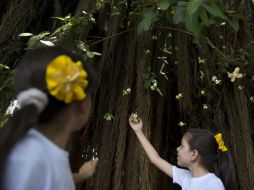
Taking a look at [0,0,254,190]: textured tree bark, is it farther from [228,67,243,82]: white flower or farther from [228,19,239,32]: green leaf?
[228,19,239,32]: green leaf

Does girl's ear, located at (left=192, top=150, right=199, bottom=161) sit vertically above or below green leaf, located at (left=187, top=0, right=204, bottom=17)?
below

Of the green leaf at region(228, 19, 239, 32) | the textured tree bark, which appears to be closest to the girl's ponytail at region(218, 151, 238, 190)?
the textured tree bark

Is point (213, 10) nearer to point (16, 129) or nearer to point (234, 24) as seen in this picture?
point (234, 24)

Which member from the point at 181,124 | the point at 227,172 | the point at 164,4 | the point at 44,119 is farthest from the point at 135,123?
the point at 44,119

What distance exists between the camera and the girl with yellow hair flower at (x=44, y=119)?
932mm

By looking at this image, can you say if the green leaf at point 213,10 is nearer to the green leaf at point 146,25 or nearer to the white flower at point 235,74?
the green leaf at point 146,25

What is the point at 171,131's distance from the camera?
2.51 m

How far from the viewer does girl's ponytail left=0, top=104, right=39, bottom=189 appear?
3.05ft

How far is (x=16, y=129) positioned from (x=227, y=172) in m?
1.27

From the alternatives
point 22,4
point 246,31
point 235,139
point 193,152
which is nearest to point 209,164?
point 193,152

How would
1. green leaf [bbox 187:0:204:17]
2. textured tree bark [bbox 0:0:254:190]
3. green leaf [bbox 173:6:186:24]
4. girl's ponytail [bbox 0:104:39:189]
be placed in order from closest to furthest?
girl's ponytail [bbox 0:104:39:189] → green leaf [bbox 187:0:204:17] → green leaf [bbox 173:6:186:24] → textured tree bark [bbox 0:0:254:190]

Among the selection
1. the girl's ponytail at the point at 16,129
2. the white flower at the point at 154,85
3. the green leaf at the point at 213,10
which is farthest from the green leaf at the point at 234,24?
the girl's ponytail at the point at 16,129

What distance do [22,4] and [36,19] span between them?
0.53 ft

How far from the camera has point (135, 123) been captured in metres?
2.11
